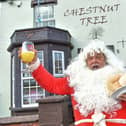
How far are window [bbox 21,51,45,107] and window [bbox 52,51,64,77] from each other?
1.44 feet

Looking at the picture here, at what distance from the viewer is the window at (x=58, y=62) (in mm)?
12730

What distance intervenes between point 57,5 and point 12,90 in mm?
3386

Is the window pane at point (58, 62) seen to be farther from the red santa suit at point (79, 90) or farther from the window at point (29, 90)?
the red santa suit at point (79, 90)

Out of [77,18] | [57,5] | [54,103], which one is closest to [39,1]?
[57,5]

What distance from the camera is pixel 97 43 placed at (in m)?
3.34

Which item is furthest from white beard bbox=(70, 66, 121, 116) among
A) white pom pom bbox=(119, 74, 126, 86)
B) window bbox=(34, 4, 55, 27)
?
window bbox=(34, 4, 55, 27)

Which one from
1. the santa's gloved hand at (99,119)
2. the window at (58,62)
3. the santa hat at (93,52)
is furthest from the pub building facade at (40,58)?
the santa's gloved hand at (99,119)

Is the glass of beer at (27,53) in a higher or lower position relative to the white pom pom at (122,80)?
higher

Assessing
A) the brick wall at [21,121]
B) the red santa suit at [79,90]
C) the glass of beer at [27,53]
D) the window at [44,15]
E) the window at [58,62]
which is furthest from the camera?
the window at [44,15]

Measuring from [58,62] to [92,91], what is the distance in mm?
9798

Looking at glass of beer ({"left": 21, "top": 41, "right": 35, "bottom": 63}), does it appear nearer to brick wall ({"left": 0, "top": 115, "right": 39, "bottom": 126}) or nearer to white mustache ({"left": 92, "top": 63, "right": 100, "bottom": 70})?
white mustache ({"left": 92, "top": 63, "right": 100, "bottom": 70})

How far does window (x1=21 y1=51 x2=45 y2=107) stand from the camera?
41.2ft

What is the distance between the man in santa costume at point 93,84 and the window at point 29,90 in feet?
30.4

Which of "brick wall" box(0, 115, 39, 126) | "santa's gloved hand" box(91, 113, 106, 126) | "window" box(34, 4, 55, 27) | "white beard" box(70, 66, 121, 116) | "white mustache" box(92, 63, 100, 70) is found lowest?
"brick wall" box(0, 115, 39, 126)
